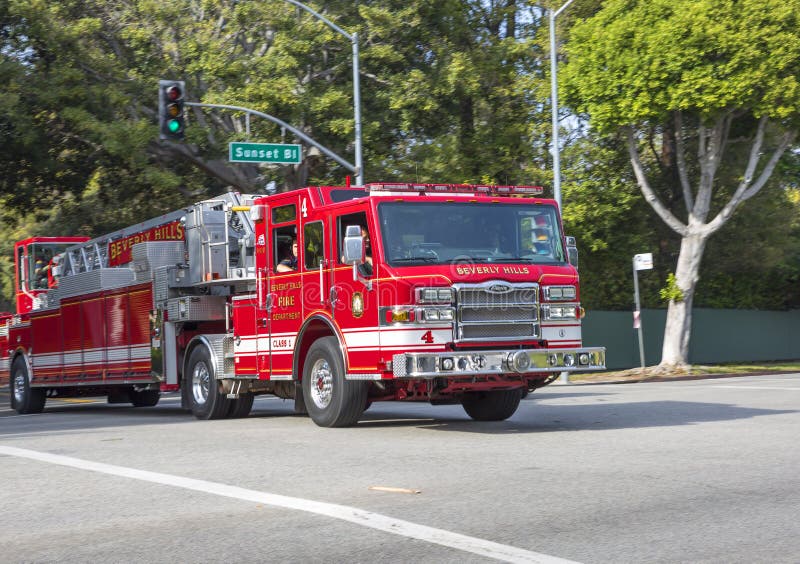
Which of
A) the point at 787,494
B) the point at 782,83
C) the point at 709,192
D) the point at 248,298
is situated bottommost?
the point at 787,494

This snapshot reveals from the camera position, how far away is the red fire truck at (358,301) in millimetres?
13453

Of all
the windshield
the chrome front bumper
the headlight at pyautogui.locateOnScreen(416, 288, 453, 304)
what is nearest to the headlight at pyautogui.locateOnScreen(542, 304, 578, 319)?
the chrome front bumper

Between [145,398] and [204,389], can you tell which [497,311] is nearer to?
[204,389]

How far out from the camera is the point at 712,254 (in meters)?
38.2

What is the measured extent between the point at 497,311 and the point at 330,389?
2501 millimetres

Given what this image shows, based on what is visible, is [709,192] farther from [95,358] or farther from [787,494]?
[787,494]

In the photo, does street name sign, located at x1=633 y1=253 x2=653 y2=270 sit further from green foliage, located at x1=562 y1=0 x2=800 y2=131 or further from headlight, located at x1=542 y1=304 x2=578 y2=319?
headlight, located at x1=542 y1=304 x2=578 y2=319

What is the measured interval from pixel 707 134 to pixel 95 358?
20396 millimetres

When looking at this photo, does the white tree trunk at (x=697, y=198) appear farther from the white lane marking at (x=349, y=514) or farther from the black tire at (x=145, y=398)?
the white lane marking at (x=349, y=514)

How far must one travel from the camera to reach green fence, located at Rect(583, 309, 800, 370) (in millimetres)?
37219

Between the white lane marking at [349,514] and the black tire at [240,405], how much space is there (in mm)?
5605

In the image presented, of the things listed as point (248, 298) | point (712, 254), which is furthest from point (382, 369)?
point (712, 254)

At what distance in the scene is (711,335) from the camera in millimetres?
40625

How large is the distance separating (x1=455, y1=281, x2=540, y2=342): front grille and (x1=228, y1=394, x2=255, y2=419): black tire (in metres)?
4.81
